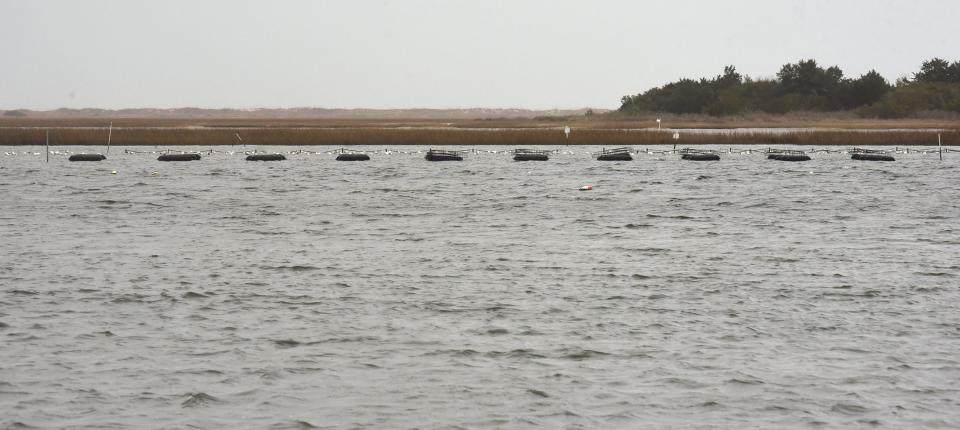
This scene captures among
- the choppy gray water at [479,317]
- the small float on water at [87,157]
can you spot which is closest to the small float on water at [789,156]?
the choppy gray water at [479,317]

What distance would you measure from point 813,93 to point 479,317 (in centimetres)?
14174

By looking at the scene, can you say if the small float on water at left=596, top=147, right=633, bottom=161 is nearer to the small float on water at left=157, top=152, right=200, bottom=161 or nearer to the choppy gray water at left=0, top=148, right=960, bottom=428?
the small float on water at left=157, top=152, right=200, bottom=161

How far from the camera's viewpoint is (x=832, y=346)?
20641 mm

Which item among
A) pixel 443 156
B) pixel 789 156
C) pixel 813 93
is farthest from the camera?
pixel 813 93

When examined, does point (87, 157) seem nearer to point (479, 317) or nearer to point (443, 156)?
point (443, 156)

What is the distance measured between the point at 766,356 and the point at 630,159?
70.9m

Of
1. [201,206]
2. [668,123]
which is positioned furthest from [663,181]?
[668,123]

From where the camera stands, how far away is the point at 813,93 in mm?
157375

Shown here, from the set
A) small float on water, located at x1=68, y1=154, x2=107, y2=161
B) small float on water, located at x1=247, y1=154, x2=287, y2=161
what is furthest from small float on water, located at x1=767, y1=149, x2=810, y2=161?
small float on water, located at x1=68, y1=154, x2=107, y2=161

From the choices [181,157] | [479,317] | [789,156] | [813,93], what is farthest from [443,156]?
[813,93]

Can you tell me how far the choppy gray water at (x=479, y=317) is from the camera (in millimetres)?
16922

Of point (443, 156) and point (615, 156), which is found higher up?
point (443, 156)

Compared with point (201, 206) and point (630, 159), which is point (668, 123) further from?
point (201, 206)

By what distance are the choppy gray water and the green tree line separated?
99924mm
